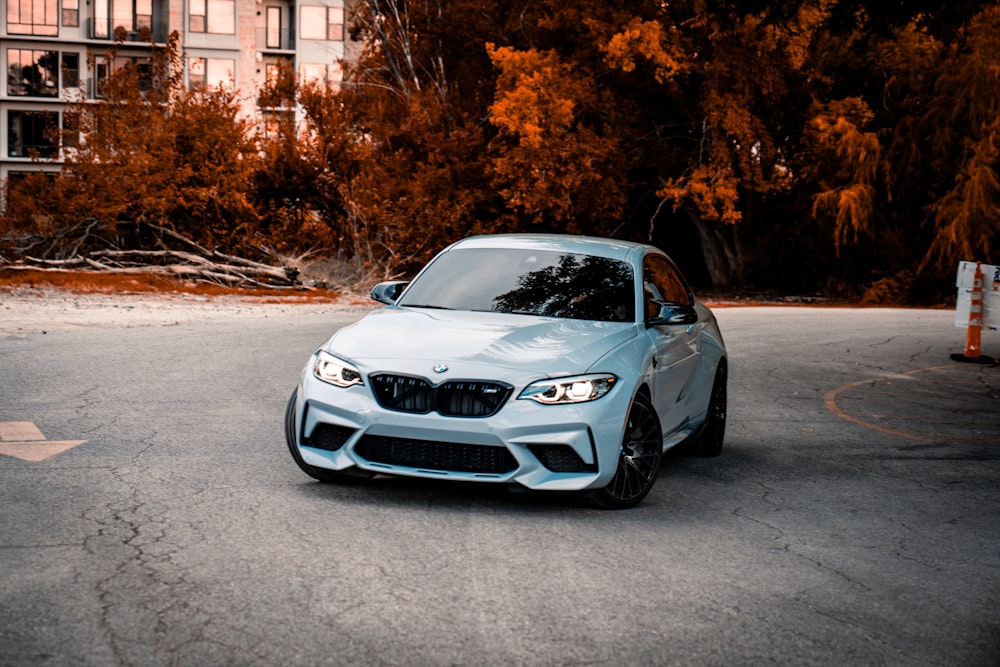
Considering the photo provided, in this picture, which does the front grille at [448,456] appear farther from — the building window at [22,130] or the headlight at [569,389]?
the building window at [22,130]

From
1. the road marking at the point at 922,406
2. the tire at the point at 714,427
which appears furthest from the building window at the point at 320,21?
the tire at the point at 714,427

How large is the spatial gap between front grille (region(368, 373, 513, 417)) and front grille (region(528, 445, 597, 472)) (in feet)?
1.07

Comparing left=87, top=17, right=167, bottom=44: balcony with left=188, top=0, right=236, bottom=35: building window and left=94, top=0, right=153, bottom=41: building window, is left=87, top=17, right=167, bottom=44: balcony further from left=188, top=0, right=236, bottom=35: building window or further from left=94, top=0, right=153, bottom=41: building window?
left=188, top=0, right=236, bottom=35: building window

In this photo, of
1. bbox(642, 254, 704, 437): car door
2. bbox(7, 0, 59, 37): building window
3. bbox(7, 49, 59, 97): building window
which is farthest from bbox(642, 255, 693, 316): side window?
bbox(7, 49, 59, 97): building window

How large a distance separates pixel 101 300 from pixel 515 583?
→ 19005 mm

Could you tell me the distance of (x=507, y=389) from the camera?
7.11 m

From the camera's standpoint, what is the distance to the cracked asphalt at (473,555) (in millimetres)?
5000

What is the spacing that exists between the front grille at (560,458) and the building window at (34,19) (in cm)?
6894

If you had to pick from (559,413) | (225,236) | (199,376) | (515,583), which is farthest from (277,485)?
(225,236)

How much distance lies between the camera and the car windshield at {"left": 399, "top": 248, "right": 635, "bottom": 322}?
27.4 ft

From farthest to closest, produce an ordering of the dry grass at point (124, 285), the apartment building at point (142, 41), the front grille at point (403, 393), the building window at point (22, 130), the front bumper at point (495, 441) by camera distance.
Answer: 1. the building window at point (22, 130)
2. the apartment building at point (142, 41)
3. the dry grass at point (124, 285)
4. the front grille at point (403, 393)
5. the front bumper at point (495, 441)

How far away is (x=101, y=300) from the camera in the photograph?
76.8 feet

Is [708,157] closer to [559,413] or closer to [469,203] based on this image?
[469,203]

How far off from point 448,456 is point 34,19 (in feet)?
228
